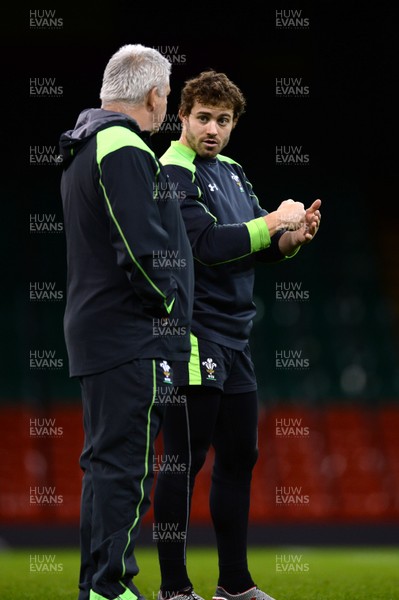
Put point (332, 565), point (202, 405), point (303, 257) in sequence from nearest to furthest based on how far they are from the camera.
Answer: point (202, 405) < point (332, 565) < point (303, 257)

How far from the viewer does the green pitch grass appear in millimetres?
4523

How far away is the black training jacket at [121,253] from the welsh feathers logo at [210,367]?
Result: 0.50 m

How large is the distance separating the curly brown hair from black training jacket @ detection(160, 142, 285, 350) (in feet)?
0.60

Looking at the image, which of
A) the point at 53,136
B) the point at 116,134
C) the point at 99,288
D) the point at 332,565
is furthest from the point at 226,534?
the point at 53,136

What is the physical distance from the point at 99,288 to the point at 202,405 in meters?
0.81

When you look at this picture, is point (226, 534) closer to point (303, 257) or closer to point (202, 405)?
point (202, 405)

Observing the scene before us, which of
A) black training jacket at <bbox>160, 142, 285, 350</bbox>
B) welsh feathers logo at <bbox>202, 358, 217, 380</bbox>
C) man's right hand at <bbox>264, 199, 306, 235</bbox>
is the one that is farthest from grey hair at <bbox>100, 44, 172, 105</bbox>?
welsh feathers logo at <bbox>202, 358, 217, 380</bbox>

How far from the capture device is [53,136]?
14062mm

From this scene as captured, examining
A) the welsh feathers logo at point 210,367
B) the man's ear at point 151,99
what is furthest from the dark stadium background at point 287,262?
the man's ear at point 151,99

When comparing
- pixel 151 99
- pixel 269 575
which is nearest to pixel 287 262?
pixel 269 575

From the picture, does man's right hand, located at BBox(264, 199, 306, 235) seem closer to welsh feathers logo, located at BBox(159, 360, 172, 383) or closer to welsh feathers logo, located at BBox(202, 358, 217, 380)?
welsh feathers logo, located at BBox(202, 358, 217, 380)

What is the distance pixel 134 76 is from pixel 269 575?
309cm

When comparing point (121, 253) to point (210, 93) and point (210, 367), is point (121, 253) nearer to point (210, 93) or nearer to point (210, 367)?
point (210, 367)

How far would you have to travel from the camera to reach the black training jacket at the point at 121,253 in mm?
3180
